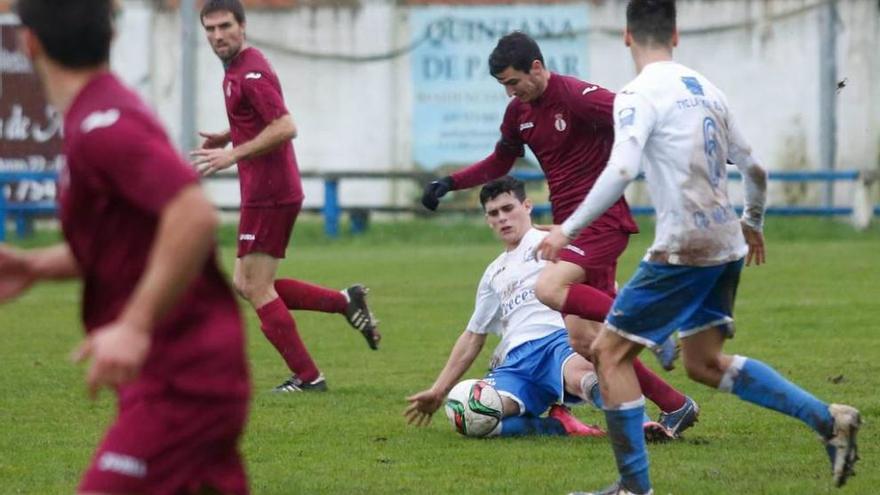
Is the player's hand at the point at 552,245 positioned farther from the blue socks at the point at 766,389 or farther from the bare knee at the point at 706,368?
the blue socks at the point at 766,389

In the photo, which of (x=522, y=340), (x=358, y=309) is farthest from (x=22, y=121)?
(x=522, y=340)

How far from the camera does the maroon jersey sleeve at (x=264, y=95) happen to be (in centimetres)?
902

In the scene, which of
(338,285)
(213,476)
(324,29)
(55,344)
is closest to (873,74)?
(324,29)

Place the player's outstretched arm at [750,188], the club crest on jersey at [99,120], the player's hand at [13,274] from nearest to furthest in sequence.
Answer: the club crest on jersey at [99,120], the player's hand at [13,274], the player's outstretched arm at [750,188]

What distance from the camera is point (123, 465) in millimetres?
3643

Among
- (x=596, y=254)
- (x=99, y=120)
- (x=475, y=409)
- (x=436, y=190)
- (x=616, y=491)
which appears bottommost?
(x=475, y=409)

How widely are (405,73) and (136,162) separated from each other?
23881 millimetres

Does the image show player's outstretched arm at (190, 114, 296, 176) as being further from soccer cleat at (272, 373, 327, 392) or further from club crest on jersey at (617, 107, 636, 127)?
club crest on jersey at (617, 107, 636, 127)

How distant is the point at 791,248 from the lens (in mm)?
20531

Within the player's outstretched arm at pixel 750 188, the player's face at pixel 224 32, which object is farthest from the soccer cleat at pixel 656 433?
the player's face at pixel 224 32

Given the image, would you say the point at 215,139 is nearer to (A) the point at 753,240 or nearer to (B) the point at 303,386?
(B) the point at 303,386

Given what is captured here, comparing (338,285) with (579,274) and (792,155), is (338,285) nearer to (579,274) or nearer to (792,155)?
(579,274)

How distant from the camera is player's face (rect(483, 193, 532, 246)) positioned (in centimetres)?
809

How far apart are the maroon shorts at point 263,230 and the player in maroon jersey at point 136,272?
548 cm
